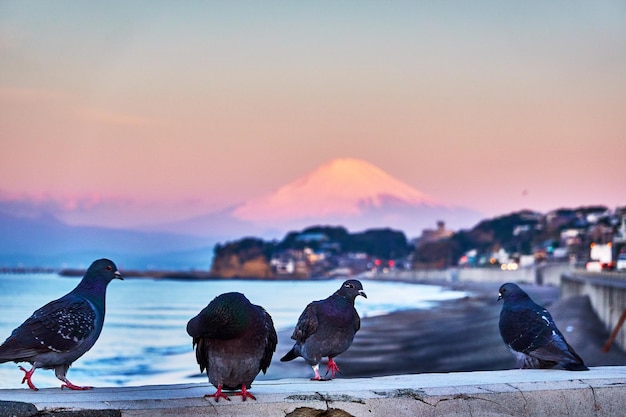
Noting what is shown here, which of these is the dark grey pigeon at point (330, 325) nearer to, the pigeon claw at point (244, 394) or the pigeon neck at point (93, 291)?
the pigeon neck at point (93, 291)

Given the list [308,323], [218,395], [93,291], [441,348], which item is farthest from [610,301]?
[218,395]

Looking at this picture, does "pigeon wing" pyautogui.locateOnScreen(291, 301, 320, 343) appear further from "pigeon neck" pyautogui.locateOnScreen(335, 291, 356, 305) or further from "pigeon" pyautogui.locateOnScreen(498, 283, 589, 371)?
"pigeon" pyautogui.locateOnScreen(498, 283, 589, 371)

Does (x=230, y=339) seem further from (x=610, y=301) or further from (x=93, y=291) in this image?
(x=610, y=301)

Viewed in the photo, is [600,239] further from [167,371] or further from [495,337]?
[167,371]

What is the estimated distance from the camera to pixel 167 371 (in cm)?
3150

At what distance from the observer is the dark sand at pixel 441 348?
26.7 metres

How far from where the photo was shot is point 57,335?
7.07 meters

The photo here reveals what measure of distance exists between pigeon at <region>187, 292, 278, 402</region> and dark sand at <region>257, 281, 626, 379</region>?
11598 millimetres

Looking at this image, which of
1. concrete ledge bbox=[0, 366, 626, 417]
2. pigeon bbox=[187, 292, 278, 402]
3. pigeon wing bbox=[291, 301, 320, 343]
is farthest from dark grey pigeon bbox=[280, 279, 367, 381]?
pigeon bbox=[187, 292, 278, 402]

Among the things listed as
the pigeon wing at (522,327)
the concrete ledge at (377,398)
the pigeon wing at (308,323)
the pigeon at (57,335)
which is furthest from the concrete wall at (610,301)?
the pigeon at (57,335)

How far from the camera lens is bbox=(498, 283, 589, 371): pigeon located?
840 centimetres

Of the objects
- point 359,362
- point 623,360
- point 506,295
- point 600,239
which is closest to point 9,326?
point 359,362

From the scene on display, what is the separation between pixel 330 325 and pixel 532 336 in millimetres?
1749

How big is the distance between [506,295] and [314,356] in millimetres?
2097
